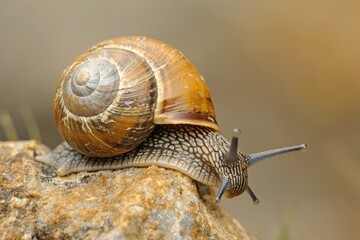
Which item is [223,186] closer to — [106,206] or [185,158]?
[185,158]

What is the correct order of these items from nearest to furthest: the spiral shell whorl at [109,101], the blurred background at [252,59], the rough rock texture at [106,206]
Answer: the rough rock texture at [106,206] → the spiral shell whorl at [109,101] → the blurred background at [252,59]

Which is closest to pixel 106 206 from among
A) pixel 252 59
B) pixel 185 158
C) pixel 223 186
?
pixel 185 158

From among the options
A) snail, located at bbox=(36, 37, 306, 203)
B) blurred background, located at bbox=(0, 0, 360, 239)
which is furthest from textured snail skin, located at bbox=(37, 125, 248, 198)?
blurred background, located at bbox=(0, 0, 360, 239)

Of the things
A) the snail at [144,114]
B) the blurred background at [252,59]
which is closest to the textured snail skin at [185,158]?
the snail at [144,114]

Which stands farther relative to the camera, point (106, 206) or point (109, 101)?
point (109, 101)

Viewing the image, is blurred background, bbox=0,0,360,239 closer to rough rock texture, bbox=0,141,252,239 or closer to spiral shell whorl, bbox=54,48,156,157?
rough rock texture, bbox=0,141,252,239

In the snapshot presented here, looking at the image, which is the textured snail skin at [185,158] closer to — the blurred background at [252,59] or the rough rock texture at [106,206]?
the rough rock texture at [106,206]

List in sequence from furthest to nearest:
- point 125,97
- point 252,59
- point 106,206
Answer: point 252,59 → point 125,97 → point 106,206
